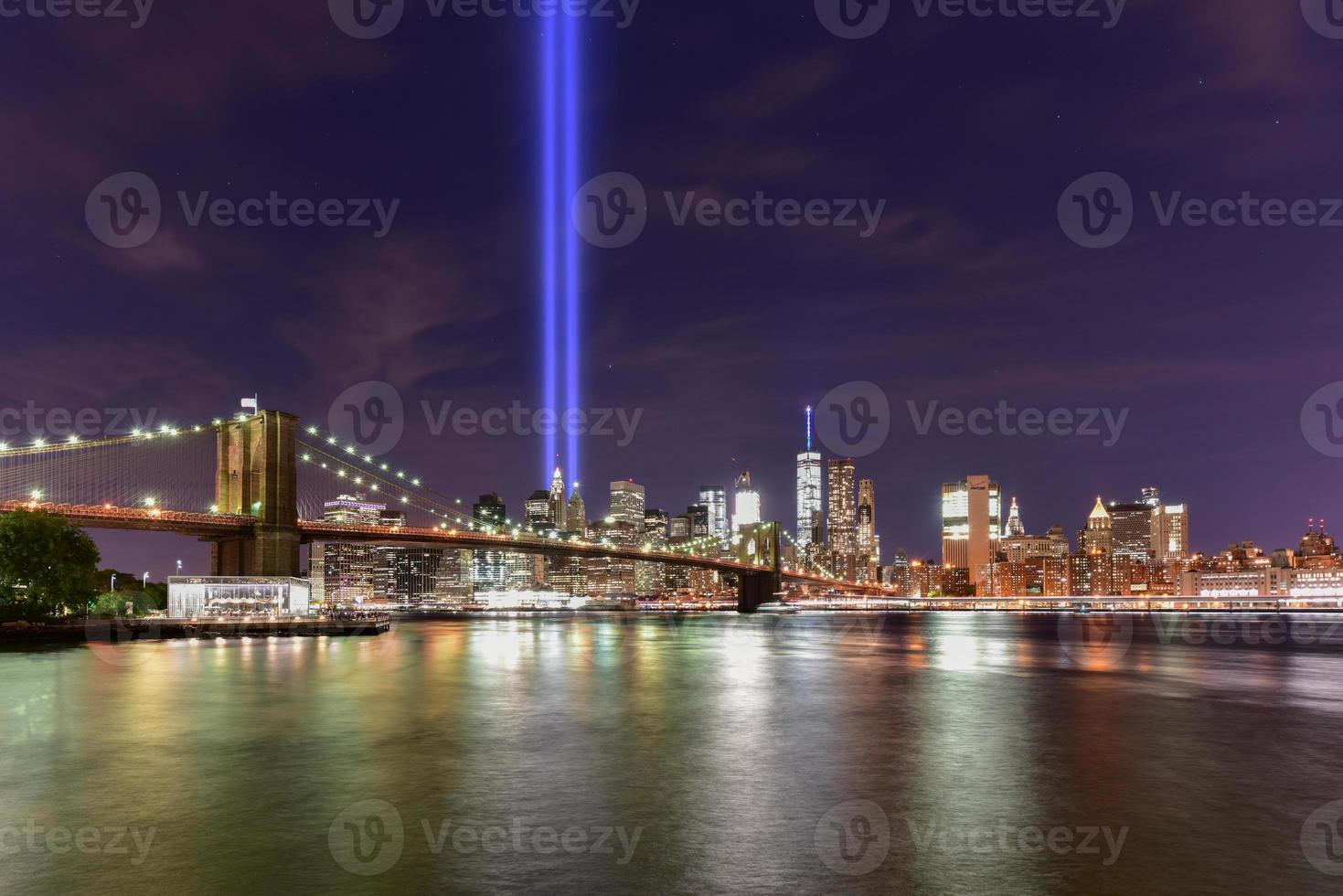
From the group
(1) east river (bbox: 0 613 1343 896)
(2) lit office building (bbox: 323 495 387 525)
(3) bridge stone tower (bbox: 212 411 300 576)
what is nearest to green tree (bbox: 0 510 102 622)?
(3) bridge stone tower (bbox: 212 411 300 576)

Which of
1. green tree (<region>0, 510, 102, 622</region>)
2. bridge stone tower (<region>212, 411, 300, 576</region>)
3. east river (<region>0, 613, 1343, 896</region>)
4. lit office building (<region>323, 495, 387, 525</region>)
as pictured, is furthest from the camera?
lit office building (<region>323, 495, 387, 525</region>)

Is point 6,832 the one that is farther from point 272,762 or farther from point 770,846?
point 770,846

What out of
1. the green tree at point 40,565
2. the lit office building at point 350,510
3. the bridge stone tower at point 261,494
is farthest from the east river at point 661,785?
the lit office building at point 350,510

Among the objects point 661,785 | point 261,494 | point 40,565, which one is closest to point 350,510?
point 261,494

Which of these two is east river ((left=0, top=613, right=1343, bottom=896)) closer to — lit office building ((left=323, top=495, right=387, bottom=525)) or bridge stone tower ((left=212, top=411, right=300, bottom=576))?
bridge stone tower ((left=212, top=411, right=300, bottom=576))

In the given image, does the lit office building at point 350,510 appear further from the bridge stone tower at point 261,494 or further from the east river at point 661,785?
the east river at point 661,785

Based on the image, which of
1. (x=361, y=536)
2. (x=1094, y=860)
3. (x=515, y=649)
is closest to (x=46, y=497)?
(x=361, y=536)

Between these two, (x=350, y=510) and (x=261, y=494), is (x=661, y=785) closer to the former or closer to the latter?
(x=261, y=494)

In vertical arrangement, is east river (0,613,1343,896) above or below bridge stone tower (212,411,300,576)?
below
